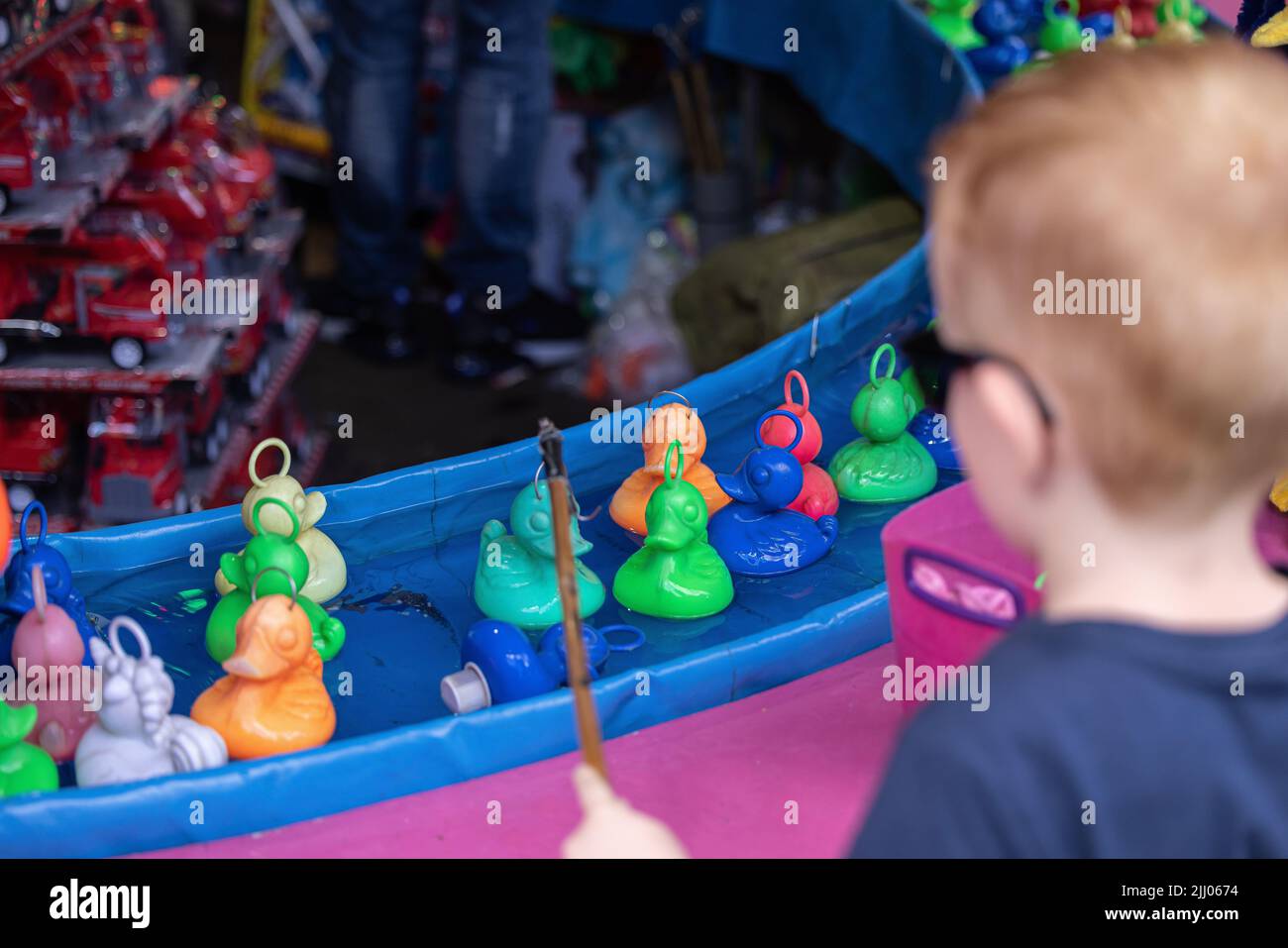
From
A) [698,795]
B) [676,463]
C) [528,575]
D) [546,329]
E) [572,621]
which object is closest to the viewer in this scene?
[572,621]

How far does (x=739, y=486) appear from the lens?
1769mm

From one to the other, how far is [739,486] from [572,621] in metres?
0.83

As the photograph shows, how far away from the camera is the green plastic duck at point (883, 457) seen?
1.84 meters

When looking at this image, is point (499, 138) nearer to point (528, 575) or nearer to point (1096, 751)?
point (528, 575)

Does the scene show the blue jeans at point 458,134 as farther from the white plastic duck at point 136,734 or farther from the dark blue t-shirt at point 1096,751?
the dark blue t-shirt at point 1096,751

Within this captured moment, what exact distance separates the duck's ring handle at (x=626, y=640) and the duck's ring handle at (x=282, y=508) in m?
0.36

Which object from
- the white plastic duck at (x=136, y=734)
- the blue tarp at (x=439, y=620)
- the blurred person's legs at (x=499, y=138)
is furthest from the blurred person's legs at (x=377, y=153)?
the white plastic duck at (x=136, y=734)

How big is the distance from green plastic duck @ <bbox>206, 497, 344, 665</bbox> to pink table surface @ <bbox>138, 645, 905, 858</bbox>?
0.95 ft

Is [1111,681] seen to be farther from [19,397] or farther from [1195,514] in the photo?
[19,397]

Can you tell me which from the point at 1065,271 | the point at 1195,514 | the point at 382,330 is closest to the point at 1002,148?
the point at 1065,271

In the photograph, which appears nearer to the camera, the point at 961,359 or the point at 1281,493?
the point at 961,359

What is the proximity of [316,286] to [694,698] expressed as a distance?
2.96 metres

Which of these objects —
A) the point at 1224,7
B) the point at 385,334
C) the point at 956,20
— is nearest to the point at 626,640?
the point at 956,20

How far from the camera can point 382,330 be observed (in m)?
3.76
